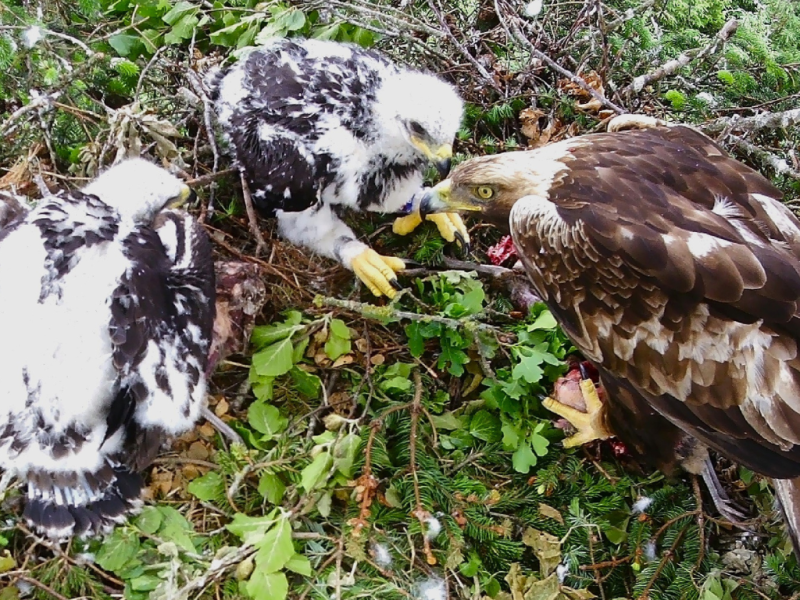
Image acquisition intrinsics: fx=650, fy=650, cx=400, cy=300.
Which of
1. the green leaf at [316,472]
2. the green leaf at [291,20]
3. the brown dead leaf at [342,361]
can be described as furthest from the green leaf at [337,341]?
the green leaf at [291,20]

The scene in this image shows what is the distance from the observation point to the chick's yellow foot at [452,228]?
286cm

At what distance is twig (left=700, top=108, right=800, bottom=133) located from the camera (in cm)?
266

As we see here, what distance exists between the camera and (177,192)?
8.27ft

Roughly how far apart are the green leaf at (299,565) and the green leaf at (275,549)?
0.04 metres

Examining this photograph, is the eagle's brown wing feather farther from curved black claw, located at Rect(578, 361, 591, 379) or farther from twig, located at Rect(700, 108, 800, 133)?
twig, located at Rect(700, 108, 800, 133)

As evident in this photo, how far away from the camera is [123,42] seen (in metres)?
3.05

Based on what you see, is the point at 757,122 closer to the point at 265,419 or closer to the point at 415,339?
the point at 415,339

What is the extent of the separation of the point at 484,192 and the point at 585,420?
94cm

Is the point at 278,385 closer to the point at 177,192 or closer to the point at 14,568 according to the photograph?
the point at 177,192

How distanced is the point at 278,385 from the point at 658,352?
139 centimetres

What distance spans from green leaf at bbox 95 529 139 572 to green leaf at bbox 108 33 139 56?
2144 mm

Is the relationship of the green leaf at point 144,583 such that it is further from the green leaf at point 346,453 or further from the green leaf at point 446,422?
the green leaf at point 446,422

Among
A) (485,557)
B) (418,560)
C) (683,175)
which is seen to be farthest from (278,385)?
(683,175)

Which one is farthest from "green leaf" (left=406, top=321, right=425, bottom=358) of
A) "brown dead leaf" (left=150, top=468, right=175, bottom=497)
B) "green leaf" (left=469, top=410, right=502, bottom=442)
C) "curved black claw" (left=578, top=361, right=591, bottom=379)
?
"brown dead leaf" (left=150, top=468, right=175, bottom=497)
